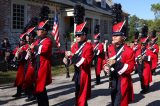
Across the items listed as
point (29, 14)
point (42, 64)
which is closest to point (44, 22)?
→ point (42, 64)

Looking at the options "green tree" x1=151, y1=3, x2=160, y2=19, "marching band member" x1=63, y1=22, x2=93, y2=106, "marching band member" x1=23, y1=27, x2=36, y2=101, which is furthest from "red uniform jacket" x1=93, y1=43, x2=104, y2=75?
"green tree" x1=151, y1=3, x2=160, y2=19

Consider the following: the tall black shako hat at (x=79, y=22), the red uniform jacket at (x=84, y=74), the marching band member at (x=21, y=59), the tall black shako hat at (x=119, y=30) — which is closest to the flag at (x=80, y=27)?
the tall black shako hat at (x=79, y=22)

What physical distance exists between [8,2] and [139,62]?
9903mm

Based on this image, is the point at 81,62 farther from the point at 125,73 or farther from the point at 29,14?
the point at 29,14

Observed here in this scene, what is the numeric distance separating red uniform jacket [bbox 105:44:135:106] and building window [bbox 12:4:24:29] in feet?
44.6

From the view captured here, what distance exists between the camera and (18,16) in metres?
19.6

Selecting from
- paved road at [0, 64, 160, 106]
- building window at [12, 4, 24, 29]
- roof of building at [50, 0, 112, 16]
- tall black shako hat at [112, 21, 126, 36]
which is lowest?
paved road at [0, 64, 160, 106]

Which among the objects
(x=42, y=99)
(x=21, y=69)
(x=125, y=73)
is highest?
(x=125, y=73)

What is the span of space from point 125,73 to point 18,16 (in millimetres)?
14119

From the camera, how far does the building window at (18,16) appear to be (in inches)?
761

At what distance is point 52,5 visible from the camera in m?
23.1

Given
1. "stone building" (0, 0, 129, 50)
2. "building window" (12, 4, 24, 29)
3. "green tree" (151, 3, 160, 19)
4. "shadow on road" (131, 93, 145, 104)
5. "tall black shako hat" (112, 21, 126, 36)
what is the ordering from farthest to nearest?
"green tree" (151, 3, 160, 19) < "building window" (12, 4, 24, 29) < "stone building" (0, 0, 129, 50) < "shadow on road" (131, 93, 145, 104) < "tall black shako hat" (112, 21, 126, 36)

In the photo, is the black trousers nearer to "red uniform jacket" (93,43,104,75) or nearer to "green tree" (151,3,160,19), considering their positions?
"red uniform jacket" (93,43,104,75)

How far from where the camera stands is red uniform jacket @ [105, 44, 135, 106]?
250 inches
